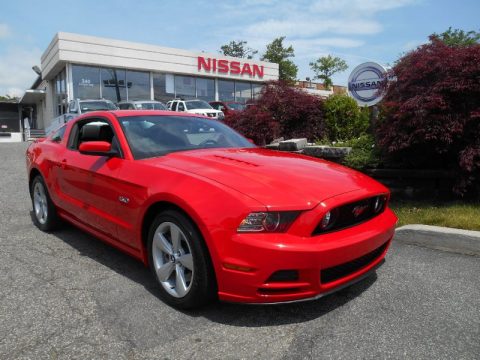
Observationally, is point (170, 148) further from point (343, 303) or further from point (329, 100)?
point (329, 100)

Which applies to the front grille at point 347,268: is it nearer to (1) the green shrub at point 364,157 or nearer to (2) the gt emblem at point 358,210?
(2) the gt emblem at point 358,210

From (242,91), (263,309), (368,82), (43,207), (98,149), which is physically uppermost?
(242,91)

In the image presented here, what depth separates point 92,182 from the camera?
157 inches

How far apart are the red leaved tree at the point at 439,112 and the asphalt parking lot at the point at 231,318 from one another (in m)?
1.58

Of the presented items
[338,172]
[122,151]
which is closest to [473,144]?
[338,172]

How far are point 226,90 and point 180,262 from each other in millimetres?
28809

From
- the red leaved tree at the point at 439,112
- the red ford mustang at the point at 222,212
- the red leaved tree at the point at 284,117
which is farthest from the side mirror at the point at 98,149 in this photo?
the red leaved tree at the point at 284,117

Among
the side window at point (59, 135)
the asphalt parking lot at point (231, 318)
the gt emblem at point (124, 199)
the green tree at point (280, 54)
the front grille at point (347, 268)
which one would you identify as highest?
the green tree at point (280, 54)

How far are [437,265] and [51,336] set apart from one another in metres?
3.31

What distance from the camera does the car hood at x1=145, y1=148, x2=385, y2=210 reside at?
2.76 m

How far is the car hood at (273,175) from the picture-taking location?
2764mm

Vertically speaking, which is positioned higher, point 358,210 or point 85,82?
point 85,82

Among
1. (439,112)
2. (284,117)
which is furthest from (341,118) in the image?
(439,112)

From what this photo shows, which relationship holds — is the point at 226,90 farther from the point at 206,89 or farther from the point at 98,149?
the point at 98,149
